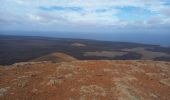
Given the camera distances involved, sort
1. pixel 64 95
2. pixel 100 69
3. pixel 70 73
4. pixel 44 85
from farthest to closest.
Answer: pixel 100 69 < pixel 70 73 < pixel 44 85 < pixel 64 95

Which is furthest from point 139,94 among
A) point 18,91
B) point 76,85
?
point 18,91

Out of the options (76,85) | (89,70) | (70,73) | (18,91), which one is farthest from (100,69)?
(18,91)

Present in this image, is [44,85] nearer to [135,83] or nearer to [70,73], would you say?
[70,73]

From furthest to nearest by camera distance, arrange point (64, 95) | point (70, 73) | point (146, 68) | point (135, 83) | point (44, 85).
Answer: point (146, 68)
point (70, 73)
point (135, 83)
point (44, 85)
point (64, 95)

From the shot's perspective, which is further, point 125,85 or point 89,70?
point 89,70

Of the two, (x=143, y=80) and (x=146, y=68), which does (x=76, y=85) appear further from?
→ (x=146, y=68)

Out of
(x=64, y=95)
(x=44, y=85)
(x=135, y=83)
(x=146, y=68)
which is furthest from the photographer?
(x=146, y=68)
